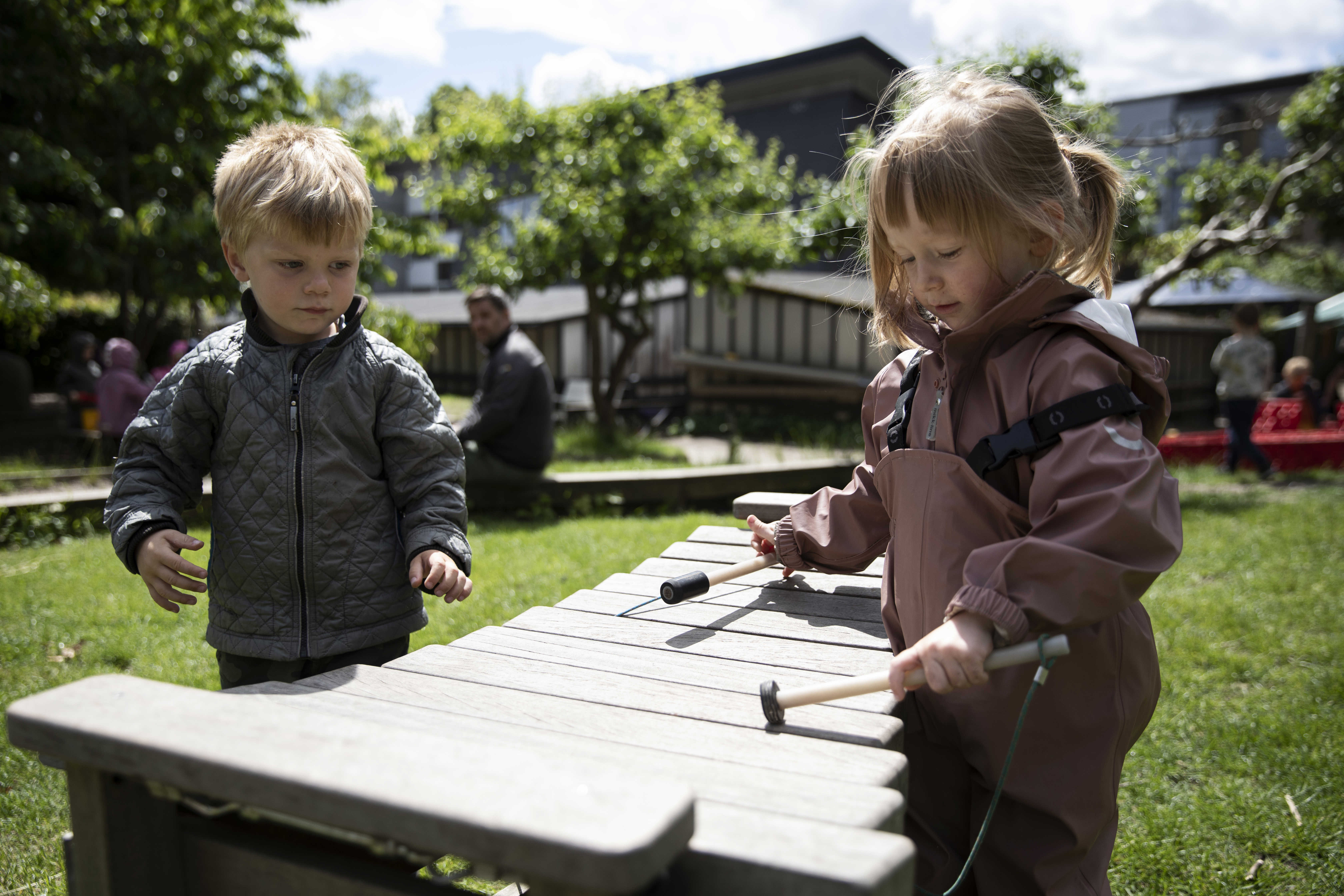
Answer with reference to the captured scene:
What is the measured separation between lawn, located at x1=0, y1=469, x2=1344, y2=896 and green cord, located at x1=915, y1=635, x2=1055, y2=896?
3.10ft

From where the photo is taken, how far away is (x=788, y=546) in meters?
2.31

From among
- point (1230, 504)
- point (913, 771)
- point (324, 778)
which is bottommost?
point (1230, 504)

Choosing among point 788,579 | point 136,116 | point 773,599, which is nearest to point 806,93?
point 136,116

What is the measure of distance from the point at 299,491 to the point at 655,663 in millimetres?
879

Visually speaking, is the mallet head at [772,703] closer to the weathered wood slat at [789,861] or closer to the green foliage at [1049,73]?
the weathered wood slat at [789,861]

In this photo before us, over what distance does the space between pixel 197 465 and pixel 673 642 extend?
1.17 m

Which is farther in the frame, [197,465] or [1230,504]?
[1230,504]

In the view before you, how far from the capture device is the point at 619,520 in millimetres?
6613

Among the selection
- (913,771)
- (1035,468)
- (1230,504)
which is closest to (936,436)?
(1035,468)

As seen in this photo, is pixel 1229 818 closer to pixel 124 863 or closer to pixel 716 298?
pixel 124 863

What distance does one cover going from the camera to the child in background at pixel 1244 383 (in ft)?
30.7

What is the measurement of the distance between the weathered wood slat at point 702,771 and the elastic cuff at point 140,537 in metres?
0.58

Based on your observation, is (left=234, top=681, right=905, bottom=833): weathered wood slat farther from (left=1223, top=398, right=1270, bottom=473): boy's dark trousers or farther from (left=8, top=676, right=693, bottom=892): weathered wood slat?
(left=1223, top=398, right=1270, bottom=473): boy's dark trousers

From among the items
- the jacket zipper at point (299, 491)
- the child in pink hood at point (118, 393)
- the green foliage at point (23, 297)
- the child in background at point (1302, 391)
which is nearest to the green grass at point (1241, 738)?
the jacket zipper at point (299, 491)
